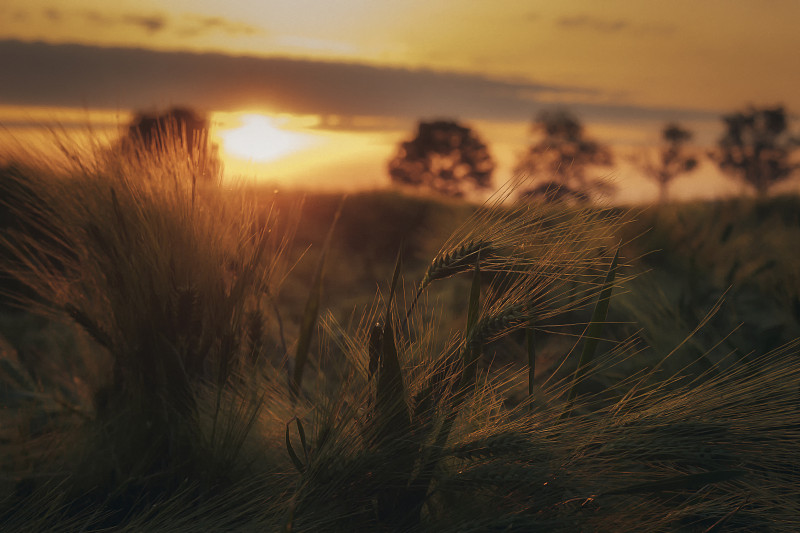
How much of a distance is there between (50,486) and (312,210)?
3.18 meters

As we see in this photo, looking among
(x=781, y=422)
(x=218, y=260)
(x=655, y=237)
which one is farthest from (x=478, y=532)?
(x=655, y=237)

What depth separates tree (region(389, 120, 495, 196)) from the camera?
20.9 m

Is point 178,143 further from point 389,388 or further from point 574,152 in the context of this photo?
point 574,152

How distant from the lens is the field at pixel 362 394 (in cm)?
80

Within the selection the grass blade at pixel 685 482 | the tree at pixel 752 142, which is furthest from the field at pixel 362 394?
the tree at pixel 752 142

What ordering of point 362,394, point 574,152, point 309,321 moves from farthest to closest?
1. point 574,152
2. point 309,321
3. point 362,394

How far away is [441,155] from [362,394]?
20.7m

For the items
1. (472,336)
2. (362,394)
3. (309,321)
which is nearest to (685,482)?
(472,336)

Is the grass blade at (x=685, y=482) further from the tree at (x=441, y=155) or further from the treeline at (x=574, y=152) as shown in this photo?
the tree at (x=441, y=155)

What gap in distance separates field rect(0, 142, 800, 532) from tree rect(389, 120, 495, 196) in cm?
1933

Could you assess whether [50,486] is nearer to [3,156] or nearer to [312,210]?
[3,156]

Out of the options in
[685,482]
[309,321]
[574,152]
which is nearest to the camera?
[685,482]

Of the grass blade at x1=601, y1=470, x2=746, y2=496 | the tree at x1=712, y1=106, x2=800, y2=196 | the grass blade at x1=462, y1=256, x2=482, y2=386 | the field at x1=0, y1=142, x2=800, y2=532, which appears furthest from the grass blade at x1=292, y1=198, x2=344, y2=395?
the tree at x1=712, y1=106, x2=800, y2=196

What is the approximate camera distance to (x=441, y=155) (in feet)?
69.5
